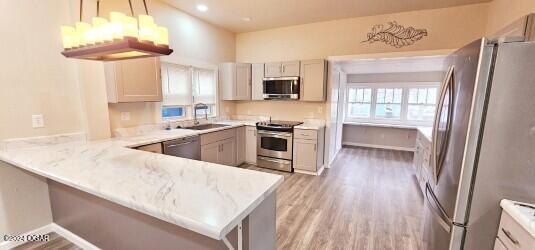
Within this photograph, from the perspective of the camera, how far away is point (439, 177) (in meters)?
1.66

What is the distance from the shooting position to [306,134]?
408cm

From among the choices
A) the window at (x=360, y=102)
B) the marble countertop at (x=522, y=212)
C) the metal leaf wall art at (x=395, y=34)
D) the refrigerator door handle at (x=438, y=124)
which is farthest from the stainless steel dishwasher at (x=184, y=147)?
the window at (x=360, y=102)

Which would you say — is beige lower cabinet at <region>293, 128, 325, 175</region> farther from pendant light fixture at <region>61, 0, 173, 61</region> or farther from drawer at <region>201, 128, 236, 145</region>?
pendant light fixture at <region>61, 0, 173, 61</region>

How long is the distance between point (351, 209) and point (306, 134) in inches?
60.4

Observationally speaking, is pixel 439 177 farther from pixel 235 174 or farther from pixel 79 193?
pixel 79 193

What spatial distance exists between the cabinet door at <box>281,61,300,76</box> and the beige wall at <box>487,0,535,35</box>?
9.15ft

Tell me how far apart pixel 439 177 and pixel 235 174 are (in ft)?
4.90

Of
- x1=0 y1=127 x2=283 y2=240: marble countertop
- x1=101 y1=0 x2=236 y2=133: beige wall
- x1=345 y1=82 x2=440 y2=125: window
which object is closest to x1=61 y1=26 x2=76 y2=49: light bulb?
x1=0 y1=127 x2=283 y2=240: marble countertop

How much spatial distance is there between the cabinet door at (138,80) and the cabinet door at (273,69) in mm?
2124

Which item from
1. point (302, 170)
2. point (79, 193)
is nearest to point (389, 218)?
point (302, 170)

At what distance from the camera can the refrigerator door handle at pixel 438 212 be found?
148 centimetres

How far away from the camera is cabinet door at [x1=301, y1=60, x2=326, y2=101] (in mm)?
4137

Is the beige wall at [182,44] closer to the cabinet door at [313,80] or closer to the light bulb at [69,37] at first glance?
the light bulb at [69,37]

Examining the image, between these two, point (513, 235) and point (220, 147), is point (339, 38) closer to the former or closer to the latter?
point (220, 147)
